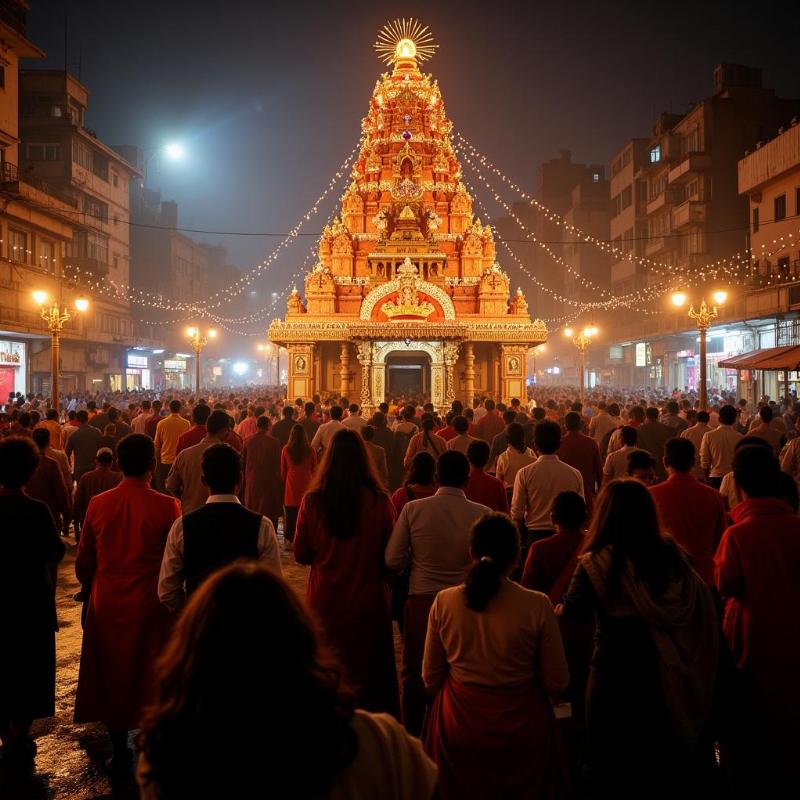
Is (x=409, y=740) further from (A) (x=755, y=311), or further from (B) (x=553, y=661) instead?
(A) (x=755, y=311)

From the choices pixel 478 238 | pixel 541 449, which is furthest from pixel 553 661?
pixel 478 238

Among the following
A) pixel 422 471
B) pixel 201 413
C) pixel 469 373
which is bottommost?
pixel 422 471

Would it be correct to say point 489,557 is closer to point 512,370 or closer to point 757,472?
point 757,472

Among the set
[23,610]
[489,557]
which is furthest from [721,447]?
[23,610]

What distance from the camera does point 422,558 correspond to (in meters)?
4.73

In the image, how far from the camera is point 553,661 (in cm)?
336

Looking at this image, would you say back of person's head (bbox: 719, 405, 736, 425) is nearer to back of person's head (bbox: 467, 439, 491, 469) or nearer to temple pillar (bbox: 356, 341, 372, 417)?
back of person's head (bbox: 467, 439, 491, 469)

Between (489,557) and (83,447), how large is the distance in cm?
947

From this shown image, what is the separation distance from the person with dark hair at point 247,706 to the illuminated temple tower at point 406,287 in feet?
96.4

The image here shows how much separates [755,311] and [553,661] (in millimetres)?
32481

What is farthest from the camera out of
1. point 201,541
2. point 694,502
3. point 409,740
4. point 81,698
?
point 694,502

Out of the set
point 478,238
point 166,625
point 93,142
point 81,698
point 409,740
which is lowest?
point 81,698

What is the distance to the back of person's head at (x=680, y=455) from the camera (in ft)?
18.9

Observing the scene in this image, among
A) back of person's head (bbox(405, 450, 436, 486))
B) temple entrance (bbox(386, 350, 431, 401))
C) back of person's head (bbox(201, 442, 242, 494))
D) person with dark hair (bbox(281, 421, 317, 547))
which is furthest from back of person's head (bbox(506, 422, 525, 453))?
temple entrance (bbox(386, 350, 431, 401))
